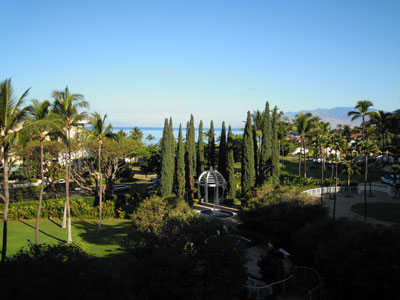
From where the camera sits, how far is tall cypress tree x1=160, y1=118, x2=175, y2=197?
35.1 meters

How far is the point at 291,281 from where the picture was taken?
16766 millimetres

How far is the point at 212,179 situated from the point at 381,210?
1905 centimetres

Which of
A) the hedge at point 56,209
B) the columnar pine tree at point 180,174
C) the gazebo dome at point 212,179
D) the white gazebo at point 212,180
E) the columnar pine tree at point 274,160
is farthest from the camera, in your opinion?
the columnar pine tree at point 180,174

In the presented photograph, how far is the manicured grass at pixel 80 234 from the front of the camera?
2301 centimetres

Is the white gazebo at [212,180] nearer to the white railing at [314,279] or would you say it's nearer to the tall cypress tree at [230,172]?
the tall cypress tree at [230,172]

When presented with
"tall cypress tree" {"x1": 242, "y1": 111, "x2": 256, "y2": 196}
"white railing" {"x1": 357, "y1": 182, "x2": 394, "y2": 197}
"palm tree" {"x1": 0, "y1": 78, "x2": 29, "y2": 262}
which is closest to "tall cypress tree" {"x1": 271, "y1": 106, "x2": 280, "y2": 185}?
"tall cypress tree" {"x1": 242, "y1": 111, "x2": 256, "y2": 196}

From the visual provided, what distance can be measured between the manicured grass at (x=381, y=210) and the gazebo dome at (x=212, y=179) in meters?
15.5

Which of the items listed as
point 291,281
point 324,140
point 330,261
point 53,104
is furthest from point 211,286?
point 324,140

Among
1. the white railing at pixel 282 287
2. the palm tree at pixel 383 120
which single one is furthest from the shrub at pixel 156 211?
the palm tree at pixel 383 120

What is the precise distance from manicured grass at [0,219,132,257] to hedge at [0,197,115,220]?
2.74 feet

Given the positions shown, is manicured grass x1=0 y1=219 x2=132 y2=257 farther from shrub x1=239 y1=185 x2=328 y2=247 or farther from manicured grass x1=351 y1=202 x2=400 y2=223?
manicured grass x1=351 y1=202 x2=400 y2=223

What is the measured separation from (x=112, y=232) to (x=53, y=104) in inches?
497

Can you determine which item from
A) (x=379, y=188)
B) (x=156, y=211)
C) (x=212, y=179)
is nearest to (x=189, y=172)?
(x=212, y=179)

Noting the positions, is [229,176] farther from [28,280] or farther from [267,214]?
[28,280]
